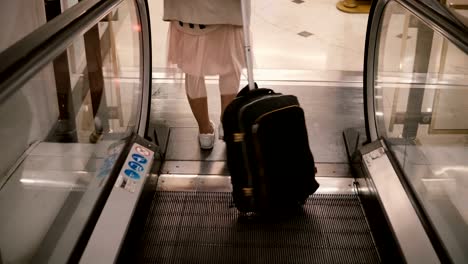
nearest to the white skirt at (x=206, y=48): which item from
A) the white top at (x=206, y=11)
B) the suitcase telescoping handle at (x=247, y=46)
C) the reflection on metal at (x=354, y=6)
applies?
the white top at (x=206, y=11)

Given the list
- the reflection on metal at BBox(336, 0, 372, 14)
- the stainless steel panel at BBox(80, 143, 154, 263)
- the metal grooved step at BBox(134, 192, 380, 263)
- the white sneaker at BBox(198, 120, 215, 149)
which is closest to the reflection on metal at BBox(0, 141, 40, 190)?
the stainless steel panel at BBox(80, 143, 154, 263)

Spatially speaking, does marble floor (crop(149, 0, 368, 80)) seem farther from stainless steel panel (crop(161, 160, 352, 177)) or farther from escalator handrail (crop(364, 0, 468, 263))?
stainless steel panel (crop(161, 160, 352, 177))

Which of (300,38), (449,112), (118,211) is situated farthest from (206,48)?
(300,38)

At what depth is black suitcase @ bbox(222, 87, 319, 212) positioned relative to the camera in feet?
8.02

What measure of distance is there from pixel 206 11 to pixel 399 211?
1454 millimetres

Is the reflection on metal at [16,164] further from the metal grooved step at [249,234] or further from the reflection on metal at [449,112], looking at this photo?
the reflection on metal at [449,112]

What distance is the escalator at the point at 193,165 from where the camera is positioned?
212cm

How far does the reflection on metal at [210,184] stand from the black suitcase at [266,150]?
42 centimetres

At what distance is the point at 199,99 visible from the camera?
11.0ft

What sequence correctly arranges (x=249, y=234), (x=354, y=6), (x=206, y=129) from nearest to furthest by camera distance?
(x=249, y=234) < (x=206, y=129) < (x=354, y=6)

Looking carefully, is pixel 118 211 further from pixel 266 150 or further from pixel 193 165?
pixel 193 165

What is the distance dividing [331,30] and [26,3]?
3.99 meters

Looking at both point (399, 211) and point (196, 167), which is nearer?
point (399, 211)

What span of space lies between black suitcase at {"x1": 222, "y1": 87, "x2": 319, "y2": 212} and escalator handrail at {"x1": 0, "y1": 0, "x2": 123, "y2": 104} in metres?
0.86
